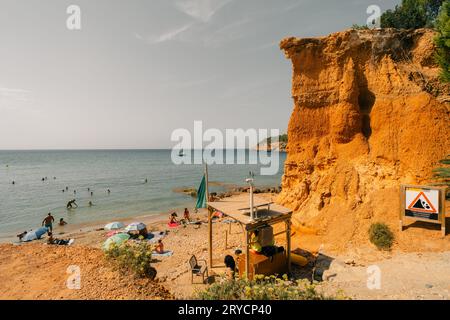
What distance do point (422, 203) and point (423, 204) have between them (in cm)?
5

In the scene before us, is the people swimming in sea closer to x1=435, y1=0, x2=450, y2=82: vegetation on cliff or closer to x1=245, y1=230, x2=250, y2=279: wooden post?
x1=245, y1=230, x2=250, y2=279: wooden post

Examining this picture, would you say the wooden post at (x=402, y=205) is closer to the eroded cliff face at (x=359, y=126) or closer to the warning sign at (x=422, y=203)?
the warning sign at (x=422, y=203)

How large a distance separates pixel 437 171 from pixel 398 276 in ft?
20.3

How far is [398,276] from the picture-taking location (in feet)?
27.4

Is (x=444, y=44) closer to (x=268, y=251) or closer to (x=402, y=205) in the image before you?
(x=402, y=205)

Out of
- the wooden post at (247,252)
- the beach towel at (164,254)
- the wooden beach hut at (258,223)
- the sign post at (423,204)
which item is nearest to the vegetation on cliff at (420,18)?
the sign post at (423,204)

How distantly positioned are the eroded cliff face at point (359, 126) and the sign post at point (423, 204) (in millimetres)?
1013

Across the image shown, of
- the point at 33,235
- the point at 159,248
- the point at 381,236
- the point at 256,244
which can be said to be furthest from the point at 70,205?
the point at 381,236

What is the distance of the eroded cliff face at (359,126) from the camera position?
12.5m

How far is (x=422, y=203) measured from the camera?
10.3 m

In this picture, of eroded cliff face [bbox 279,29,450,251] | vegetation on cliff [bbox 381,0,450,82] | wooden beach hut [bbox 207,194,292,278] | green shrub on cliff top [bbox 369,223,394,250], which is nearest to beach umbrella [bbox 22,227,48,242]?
wooden beach hut [bbox 207,194,292,278]

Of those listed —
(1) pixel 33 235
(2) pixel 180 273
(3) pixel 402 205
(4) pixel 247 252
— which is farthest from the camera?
(1) pixel 33 235

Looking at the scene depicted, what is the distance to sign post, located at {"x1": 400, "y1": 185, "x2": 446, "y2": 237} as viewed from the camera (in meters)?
9.89

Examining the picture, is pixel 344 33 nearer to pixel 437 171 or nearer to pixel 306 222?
pixel 437 171
